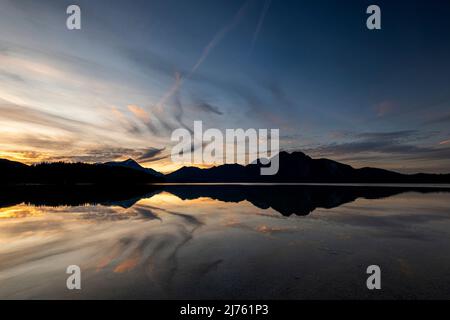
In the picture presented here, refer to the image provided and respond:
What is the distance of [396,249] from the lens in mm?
14133

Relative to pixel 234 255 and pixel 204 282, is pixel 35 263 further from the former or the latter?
pixel 234 255

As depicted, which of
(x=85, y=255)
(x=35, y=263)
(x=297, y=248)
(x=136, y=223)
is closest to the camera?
(x=35, y=263)

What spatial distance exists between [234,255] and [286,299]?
5.20 m

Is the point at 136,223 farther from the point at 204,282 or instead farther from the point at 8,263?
the point at 204,282

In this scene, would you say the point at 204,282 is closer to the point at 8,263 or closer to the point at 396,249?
the point at 8,263

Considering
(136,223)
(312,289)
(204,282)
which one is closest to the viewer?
(312,289)

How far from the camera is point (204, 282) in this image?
978 cm
